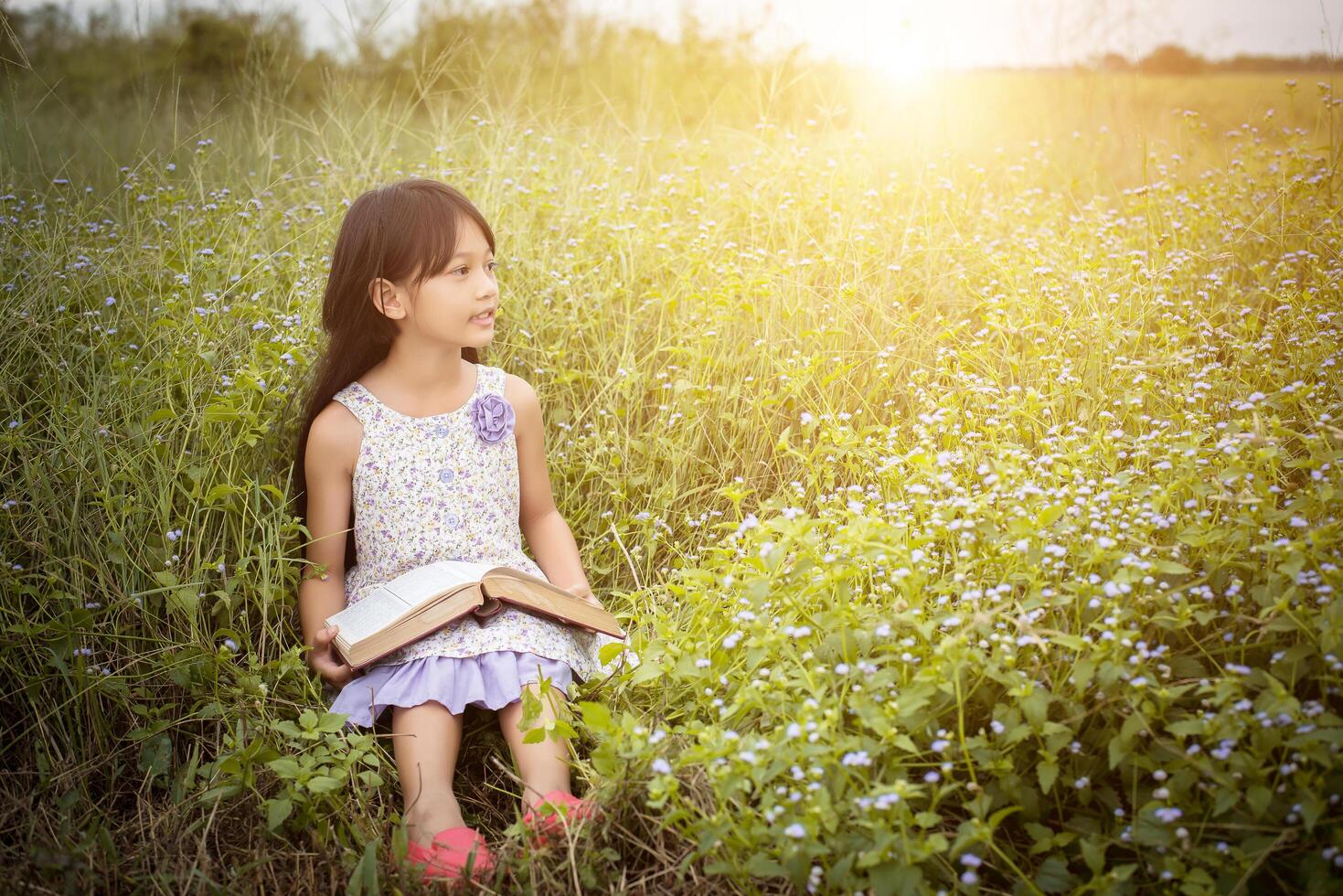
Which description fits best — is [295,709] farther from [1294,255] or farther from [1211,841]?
[1294,255]

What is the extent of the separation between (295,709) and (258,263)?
194 cm

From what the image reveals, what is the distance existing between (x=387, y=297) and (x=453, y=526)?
749mm

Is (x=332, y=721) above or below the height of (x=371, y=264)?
below

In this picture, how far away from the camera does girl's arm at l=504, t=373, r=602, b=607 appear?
10.7 ft

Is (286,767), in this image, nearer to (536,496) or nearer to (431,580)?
(431,580)

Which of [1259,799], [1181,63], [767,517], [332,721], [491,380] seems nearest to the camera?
[1259,799]

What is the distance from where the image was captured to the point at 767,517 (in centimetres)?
341

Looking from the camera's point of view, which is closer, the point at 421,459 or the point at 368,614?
the point at 368,614

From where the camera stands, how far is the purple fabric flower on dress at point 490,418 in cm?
308

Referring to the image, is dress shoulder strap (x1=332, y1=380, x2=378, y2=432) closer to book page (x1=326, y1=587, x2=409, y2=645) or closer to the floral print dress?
the floral print dress

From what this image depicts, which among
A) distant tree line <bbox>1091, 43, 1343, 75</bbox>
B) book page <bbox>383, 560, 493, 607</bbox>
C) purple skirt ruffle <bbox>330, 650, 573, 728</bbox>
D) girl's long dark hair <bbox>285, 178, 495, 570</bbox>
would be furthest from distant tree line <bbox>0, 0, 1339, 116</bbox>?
purple skirt ruffle <bbox>330, 650, 573, 728</bbox>

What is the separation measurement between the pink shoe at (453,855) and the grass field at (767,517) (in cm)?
5

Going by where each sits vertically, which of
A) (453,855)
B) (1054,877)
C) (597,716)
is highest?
(597,716)

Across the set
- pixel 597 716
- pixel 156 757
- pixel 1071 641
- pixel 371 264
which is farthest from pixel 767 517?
pixel 156 757
